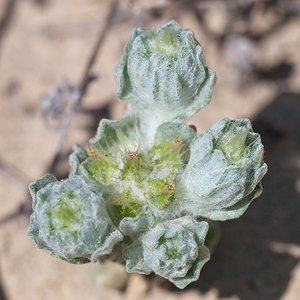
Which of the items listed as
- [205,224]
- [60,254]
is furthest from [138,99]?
[60,254]

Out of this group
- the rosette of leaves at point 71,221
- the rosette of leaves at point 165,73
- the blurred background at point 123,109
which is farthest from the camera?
the blurred background at point 123,109

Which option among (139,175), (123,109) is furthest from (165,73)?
(123,109)

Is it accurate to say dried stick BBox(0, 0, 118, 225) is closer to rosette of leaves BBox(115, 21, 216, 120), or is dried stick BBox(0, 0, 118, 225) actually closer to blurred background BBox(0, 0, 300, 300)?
blurred background BBox(0, 0, 300, 300)

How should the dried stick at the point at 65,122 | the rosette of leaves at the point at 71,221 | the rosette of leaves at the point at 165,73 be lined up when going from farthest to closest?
1. the dried stick at the point at 65,122
2. the rosette of leaves at the point at 165,73
3. the rosette of leaves at the point at 71,221

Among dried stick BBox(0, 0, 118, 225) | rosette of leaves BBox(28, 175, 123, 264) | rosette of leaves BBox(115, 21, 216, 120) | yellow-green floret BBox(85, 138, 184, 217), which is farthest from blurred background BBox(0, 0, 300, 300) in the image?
rosette of leaves BBox(28, 175, 123, 264)

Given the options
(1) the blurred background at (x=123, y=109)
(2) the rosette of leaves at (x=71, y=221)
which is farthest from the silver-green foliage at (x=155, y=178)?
(1) the blurred background at (x=123, y=109)

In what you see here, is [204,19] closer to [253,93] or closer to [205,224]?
[253,93]

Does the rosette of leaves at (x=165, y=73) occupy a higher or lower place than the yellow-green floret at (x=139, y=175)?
higher

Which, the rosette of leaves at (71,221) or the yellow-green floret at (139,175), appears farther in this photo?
the yellow-green floret at (139,175)

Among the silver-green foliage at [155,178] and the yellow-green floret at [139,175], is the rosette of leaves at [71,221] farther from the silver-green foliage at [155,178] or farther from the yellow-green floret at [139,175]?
the yellow-green floret at [139,175]
